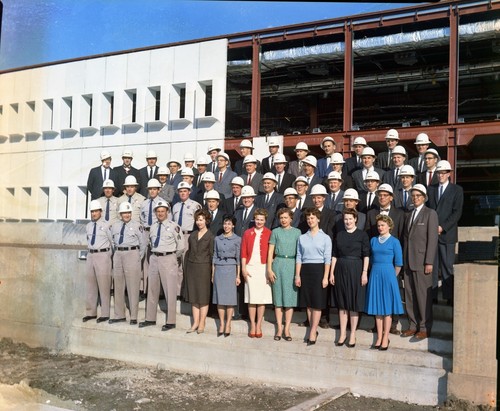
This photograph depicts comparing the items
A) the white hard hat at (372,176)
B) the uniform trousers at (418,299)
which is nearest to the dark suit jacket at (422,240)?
the uniform trousers at (418,299)

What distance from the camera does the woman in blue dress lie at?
5953mm

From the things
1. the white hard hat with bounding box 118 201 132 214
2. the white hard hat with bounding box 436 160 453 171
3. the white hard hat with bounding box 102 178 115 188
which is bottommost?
the white hard hat with bounding box 118 201 132 214

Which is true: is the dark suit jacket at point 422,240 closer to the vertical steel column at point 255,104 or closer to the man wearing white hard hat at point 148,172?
the man wearing white hard hat at point 148,172

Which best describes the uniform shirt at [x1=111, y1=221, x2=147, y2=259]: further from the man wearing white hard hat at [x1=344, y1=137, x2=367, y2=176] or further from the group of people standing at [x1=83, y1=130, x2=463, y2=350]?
the man wearing white hard hat at [x1=344, y1=137, x2=367, y2=176]

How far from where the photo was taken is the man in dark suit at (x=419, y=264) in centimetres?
603

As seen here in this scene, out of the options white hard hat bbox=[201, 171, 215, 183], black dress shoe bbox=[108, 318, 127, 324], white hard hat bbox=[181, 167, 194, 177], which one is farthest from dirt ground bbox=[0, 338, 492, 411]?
white hard hat bbox=[181, 167, 194, 177]

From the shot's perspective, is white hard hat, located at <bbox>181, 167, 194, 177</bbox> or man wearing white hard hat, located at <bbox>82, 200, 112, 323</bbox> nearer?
man wearing white hard hat, located at <bbox>82, 200, 112, 323</bbox>

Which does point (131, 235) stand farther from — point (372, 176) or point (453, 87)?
point (453, 87)

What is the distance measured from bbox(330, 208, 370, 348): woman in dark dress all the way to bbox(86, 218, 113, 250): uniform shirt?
3481 millimetres

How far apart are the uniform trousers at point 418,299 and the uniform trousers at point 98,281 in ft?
14.0

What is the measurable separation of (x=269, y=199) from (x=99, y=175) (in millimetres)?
2515

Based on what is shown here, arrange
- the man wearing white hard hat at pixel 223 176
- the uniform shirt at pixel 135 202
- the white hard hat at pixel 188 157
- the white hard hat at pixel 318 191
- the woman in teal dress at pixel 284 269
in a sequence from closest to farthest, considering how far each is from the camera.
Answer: the woman in teal dress at pixel 284 269 → the white hard hat at pixel 318 191 → the man wearing white hard hat at pixel 223 176 → the uniform shirt at pixel 135 202 → the white hard hat at pixel 188 157

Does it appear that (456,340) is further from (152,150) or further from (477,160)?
(477,160)

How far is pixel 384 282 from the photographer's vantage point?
5.99 metres
